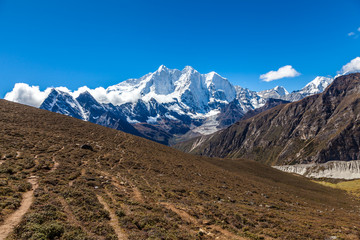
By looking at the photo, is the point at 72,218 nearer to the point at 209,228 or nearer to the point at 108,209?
the point at 108,209

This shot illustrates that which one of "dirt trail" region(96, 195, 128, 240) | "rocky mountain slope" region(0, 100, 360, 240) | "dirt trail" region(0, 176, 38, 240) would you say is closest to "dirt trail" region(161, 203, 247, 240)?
"rocky mountain slope" region(0, 100, 360, 240)

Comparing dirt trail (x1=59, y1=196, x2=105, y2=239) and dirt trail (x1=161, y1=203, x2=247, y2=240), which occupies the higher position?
dirt trail (x1=161, y1=203, x2=247, y2=240)

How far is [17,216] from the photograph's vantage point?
13.3 m

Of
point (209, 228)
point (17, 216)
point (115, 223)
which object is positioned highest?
point (209, 228)

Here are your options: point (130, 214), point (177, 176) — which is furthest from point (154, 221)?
A: point (177, 176)

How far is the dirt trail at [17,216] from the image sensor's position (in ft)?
38.0

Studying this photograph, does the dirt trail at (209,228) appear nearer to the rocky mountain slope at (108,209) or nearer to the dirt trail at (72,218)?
the rocky mountain slope at (108,209)

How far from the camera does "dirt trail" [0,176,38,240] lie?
11586mm

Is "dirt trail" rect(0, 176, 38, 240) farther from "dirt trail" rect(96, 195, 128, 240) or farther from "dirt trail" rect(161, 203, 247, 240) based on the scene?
"dirt trail" rect(161, 203, 247, 240)

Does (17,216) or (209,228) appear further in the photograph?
(209,228)

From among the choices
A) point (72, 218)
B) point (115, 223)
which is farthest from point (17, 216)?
point (115, 223)

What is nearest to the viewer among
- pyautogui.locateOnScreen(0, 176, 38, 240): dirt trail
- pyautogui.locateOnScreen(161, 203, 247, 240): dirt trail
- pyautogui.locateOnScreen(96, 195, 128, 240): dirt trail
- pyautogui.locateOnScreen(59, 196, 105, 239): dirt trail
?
pyautogui.locateOnScreen(0, 176, 38, 240): dirt trail

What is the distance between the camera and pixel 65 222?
44.3 feet

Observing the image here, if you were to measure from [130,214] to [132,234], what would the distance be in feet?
11.0
